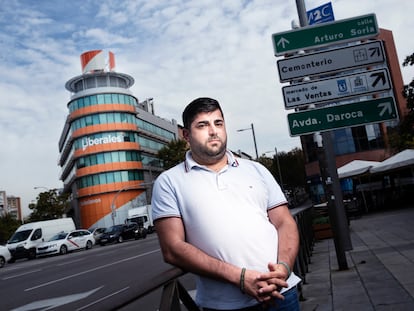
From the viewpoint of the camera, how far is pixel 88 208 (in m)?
51.4

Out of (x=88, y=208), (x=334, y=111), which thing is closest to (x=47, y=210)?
(x=88, y=208)

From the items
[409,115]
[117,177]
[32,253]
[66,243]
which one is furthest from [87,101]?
[409,115]

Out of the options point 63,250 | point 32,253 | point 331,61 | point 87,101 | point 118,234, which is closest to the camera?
point 331,61

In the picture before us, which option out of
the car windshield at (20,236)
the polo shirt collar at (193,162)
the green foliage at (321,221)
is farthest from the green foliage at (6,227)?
the polo shirt collar at (193,162)

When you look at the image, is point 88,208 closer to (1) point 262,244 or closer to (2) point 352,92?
(2) point 352,92

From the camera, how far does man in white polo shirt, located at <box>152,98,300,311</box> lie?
1912 mm

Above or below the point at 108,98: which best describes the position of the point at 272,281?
below

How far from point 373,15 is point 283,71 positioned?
5.55ft

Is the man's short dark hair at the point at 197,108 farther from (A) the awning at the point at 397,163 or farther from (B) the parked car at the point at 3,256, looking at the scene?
(B) the parked car at the point at 3,256

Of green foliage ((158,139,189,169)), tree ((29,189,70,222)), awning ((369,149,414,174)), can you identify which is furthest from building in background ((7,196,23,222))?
awning ((369,149,414,174))

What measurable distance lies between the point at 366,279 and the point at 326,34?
12.7 feet

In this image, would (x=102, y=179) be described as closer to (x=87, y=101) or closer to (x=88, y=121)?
(x=88, y=121)

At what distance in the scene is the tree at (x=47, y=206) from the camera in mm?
49062

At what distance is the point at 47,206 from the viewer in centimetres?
4925
